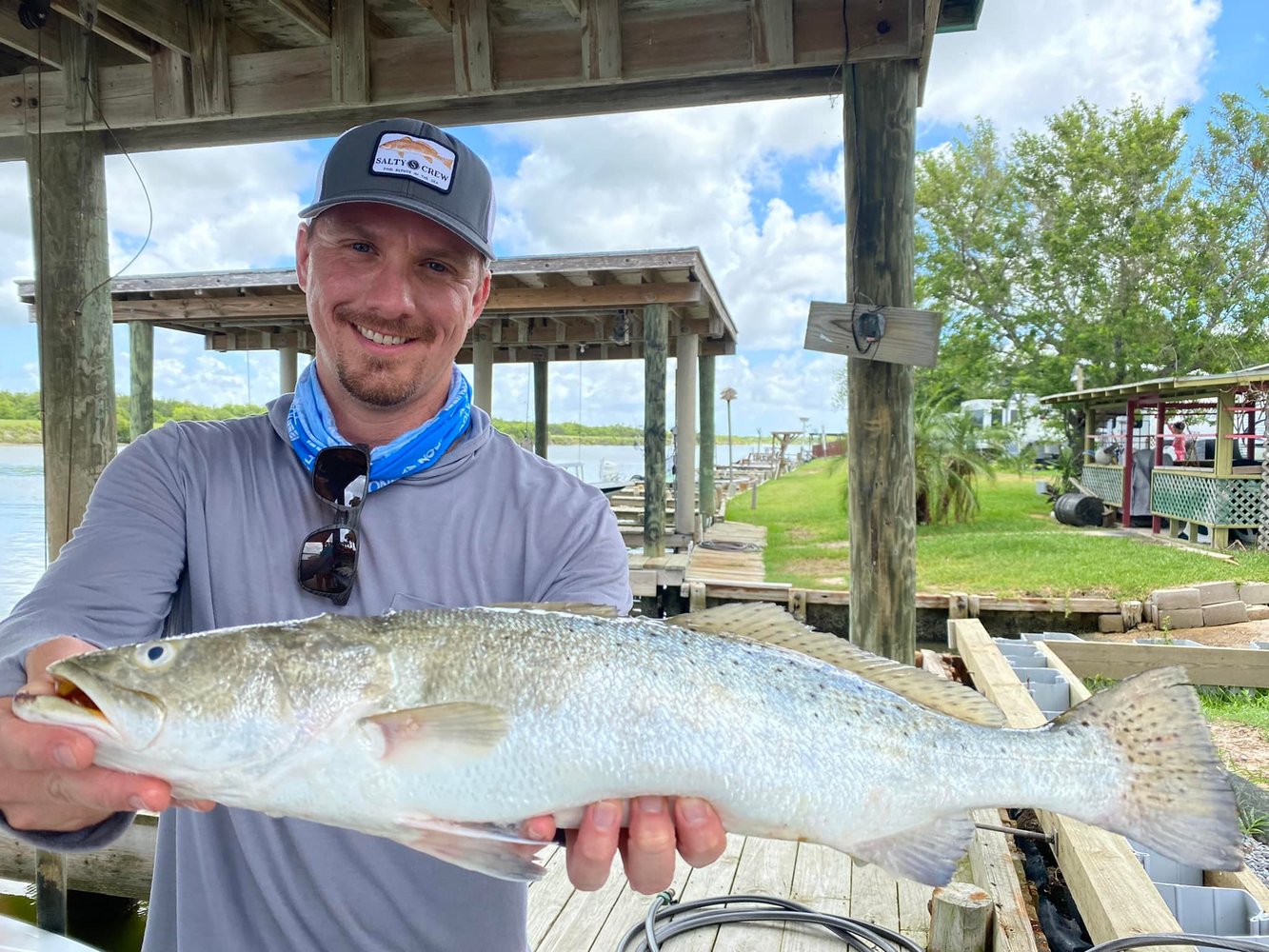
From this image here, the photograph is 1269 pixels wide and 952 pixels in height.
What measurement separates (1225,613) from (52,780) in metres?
14.8

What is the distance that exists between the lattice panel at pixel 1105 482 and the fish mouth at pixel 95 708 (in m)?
28.5

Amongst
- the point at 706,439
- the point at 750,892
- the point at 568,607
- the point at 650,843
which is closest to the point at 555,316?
the point at 706,439

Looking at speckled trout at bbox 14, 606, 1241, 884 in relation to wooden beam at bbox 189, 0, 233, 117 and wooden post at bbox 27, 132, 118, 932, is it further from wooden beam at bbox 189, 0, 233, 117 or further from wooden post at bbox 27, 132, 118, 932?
wooden beam at bbox 189, 0, 233, 117

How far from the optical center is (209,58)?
15.5 feet

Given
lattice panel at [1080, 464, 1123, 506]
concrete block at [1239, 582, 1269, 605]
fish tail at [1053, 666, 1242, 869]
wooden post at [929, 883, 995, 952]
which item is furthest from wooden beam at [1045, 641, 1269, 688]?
lattice panel at [1080, 464, 1123, 506]

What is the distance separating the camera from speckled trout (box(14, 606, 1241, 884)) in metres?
1.50

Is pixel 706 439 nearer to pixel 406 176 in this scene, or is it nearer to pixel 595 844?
pixel 406 176

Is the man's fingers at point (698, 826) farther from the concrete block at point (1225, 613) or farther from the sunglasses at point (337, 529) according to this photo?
the concrete block at point (1225, 613)

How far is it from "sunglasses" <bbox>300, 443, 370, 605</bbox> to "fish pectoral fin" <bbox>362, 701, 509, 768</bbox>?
394mm

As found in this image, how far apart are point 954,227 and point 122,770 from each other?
143 ft

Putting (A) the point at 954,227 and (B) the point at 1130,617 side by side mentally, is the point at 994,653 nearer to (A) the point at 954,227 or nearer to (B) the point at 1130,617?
(B) the point at 1130,617

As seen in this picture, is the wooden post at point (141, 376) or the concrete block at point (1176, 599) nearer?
the concrete block at point (1176, 599)

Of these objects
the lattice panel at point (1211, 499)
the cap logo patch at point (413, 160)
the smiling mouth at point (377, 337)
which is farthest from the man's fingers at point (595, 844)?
the lattice panel at point (1211, 499)

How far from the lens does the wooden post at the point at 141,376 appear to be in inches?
640
